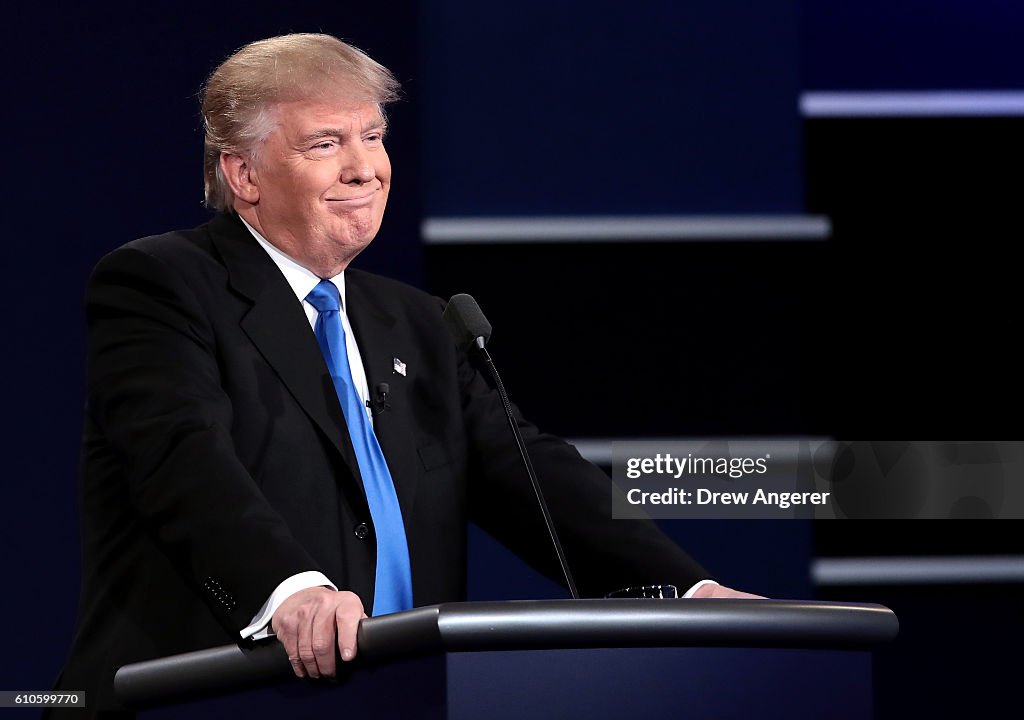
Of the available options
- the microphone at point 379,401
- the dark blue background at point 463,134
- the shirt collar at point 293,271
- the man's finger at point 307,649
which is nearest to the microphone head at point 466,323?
the microphone at point 379,401

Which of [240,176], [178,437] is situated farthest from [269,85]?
[178,437]

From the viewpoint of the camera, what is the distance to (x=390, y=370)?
1915 millimetres

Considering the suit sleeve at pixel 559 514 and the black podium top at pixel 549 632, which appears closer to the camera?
the black podium top at pixel 549 632

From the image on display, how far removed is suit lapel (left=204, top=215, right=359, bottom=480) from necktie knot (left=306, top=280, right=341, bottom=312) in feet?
0.17

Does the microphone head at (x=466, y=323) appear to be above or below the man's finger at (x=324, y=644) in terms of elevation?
above

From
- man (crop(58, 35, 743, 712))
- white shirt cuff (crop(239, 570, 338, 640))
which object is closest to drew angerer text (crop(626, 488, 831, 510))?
man (crop(58, 35, 743, 712))

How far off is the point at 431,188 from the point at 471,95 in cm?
22

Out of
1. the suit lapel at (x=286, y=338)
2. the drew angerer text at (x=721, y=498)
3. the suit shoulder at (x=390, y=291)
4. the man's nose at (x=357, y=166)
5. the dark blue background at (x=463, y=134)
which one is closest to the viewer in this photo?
the suit lapel at (x=286, y=338)

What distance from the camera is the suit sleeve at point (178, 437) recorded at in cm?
135

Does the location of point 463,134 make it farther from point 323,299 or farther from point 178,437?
point 178,437

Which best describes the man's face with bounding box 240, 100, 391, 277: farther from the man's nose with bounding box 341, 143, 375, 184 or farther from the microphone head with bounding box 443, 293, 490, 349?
the microphone head with bounding box 443, 293, 490, 349

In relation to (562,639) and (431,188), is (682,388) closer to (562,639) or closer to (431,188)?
(431,188)

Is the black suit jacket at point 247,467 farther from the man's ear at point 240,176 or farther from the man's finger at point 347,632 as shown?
the man's finger at point 347,632

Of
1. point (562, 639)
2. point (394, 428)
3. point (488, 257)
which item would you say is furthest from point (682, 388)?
Answer: point (562, 639)
